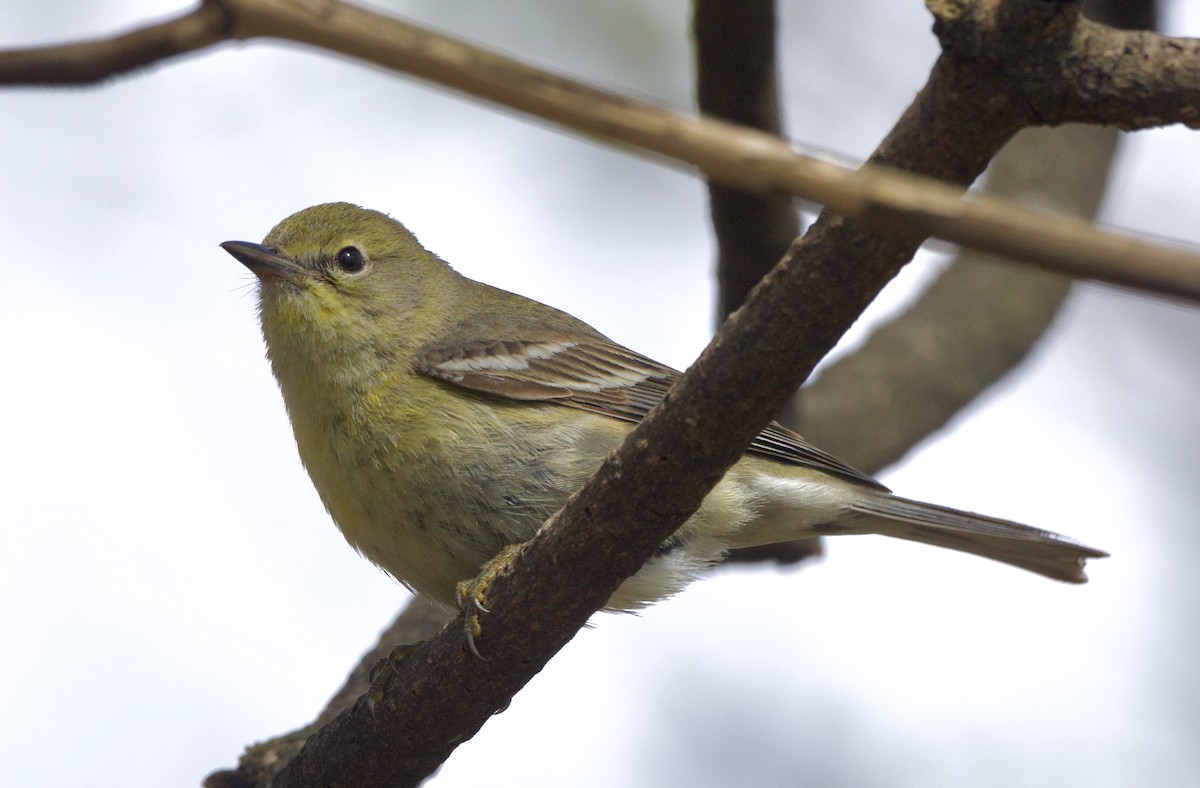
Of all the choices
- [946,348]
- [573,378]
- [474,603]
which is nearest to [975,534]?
[573,378]

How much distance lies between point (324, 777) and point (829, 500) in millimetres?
2451

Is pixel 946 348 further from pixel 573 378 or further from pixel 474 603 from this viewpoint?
pixel 474 603

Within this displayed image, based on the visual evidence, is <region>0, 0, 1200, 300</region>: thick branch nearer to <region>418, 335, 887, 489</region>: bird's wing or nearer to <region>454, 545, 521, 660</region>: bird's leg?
<region>454, 545, 521, 660</region>: bird's leg

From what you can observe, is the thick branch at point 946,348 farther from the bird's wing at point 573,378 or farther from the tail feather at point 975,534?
the bird's wing at point 573,378

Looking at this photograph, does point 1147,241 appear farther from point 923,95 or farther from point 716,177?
point 923,95

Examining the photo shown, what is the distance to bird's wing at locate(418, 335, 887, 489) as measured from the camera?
5.09 metres

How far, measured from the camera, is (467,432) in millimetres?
4812

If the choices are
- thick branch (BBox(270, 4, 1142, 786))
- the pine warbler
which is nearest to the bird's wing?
the pine warbler

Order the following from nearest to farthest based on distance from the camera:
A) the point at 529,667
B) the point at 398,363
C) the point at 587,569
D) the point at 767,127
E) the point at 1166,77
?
the point at 1166,77
the point at 587,569
the point at 529,667
the point at 398,363
the point at 767,127

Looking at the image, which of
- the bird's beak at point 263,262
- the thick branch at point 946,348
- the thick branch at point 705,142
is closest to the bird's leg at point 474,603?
the bird's beak at point 263,262

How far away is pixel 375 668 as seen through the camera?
4.94 metres

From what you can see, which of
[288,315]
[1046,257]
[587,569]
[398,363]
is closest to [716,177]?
[1046,257]

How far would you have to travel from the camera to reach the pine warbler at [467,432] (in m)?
4.70

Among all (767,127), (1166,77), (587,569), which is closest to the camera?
(1166,77)
